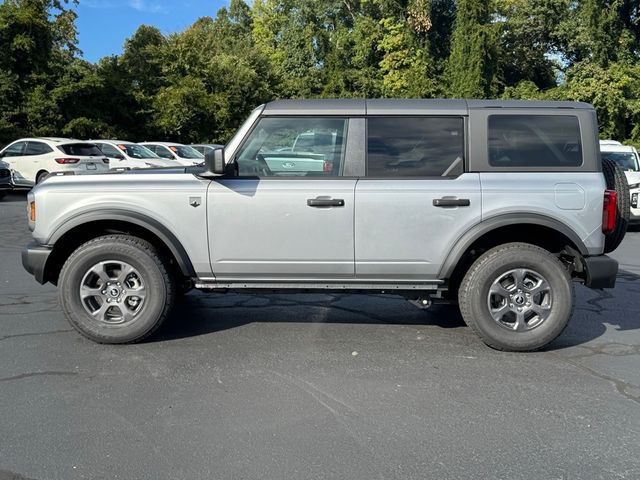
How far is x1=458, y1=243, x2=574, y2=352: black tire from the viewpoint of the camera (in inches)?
185

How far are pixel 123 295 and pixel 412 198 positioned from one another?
2.45 metres

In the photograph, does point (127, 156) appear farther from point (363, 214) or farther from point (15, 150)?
point (363, 214)

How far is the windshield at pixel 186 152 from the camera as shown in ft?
69.3

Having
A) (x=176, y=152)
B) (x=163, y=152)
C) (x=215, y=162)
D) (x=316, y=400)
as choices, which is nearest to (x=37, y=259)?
(x=215, y=162)

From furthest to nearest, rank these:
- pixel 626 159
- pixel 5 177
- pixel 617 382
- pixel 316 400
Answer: pixel 5 177, pixel 626 159, pixel 617 382, pixel 316 400

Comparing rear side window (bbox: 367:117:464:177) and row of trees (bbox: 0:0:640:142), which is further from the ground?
row of trees (bbox: 0:0:640:142)

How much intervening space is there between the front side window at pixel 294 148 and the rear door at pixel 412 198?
28 cm

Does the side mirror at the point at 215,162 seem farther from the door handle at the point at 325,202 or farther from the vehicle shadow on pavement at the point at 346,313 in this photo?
the vehicle shadow on pavement at the point at 346,313

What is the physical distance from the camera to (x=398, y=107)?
193 inches

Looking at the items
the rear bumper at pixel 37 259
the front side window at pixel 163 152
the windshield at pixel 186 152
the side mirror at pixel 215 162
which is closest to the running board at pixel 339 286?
the side mirror at pixel 215 162

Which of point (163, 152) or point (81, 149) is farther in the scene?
point (163, 152)

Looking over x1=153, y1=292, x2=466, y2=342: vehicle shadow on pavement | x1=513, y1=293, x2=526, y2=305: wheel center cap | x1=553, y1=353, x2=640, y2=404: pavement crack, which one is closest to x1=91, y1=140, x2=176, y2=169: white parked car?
x1=153, y1=292, x2=466, y2=342: vehicle shadow on pavement

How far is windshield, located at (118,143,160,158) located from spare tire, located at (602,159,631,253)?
1550cm

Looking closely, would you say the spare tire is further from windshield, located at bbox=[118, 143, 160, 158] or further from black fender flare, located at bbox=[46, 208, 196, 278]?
windshield, located at bbox=[118, 143, 160, 158]
